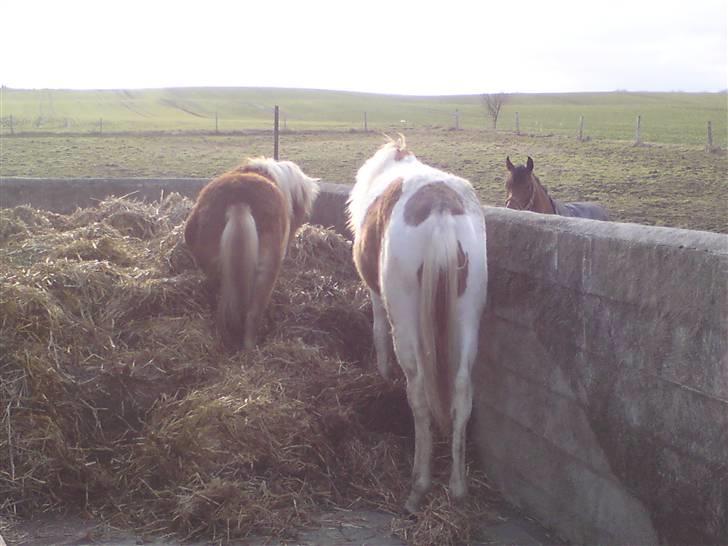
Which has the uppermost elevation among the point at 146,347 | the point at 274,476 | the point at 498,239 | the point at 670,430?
the point at 498,239

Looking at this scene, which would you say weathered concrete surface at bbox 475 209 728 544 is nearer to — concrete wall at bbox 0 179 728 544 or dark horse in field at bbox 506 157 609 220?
concrete wall at bbox 0 179 728 544

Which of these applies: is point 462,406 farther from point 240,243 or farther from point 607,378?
point 240,243

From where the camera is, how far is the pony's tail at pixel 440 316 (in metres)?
3.62

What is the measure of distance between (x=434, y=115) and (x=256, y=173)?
191ft

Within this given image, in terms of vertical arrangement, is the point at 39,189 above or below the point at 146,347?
above

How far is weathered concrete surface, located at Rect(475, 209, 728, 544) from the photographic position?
2732 millimetres

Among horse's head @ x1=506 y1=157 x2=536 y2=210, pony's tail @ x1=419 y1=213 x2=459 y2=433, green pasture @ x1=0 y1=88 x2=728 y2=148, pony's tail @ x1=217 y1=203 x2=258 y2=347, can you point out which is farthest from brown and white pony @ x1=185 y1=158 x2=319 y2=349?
green pasture @ x1=0 y1=88 x2=728 y2=148

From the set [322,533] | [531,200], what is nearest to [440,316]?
[322,533]

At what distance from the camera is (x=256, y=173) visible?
661cm

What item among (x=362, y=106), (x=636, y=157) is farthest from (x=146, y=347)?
(x=362, y=106)

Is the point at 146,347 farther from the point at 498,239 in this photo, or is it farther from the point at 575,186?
the point at 575,186

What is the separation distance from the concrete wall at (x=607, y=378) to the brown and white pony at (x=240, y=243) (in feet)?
6.32

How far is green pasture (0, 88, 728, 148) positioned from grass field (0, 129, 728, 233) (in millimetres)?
5139

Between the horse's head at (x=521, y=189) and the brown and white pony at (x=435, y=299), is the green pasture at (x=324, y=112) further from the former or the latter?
the brown and white pony at (x=435, y=299)
